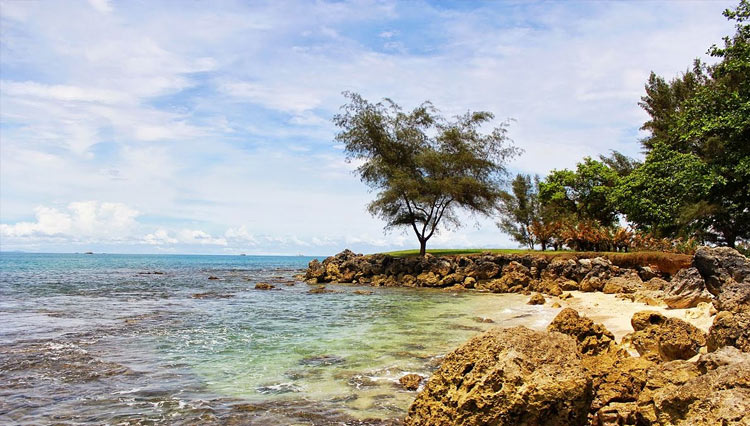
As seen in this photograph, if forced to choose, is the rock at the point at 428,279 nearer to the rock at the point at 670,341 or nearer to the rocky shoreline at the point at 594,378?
the rocky shoreline at the point at 594,378

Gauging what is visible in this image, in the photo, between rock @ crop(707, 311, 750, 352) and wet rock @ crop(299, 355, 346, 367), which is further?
wet rock @ crop(299, 355, 346, 367)

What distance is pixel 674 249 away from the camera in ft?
103

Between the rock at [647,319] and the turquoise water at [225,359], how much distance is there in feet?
13.5

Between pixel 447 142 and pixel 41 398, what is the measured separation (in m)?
37.6

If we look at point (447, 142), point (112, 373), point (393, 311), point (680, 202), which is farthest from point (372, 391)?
point (447, 142)

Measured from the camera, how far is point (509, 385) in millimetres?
5027

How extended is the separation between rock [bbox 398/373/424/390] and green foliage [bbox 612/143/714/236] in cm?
2454

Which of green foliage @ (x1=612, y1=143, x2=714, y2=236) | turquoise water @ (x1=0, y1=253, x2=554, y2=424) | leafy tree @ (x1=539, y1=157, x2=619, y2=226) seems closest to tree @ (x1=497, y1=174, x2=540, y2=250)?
leafy tree @ (x1=539, y1=157, x2=619, y2=226)

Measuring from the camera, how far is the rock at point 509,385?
4.91 m

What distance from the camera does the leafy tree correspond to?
45219 millimetres

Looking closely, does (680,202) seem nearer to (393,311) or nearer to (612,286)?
(612,286)

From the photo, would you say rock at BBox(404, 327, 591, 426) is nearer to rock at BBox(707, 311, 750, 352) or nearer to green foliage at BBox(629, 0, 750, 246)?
rock at BBox(707, 311, 750, 352)

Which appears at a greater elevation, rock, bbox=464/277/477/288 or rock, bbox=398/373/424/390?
rock, bbox=398/373/424/390

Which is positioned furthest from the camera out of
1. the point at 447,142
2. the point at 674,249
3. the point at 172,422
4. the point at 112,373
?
the point at 447,142
